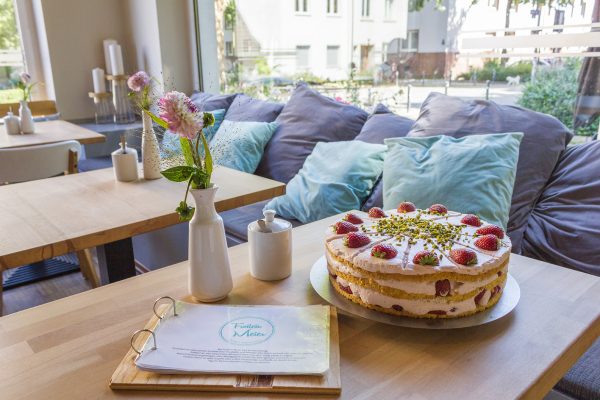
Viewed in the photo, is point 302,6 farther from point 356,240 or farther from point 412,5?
point 356,240

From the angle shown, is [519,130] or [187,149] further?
[519,130]

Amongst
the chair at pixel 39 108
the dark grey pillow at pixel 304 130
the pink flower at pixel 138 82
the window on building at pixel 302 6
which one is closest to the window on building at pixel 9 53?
the chair at pixel 39 108

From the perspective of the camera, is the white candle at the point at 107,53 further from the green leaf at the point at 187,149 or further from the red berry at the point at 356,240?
the red berry at the point at 356,240

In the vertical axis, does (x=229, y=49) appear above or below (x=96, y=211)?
above

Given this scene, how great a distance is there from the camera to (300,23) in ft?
11.3

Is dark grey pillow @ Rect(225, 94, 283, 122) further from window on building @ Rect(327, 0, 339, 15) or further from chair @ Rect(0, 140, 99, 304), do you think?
chair @ Rect(0, 140, 99, 304)

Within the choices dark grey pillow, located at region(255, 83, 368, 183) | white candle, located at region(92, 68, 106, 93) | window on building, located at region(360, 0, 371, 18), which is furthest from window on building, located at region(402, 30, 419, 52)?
white candle, located at region(92, 68, 106, 93)

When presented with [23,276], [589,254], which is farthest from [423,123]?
[23,276]

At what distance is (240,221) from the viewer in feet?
6.97

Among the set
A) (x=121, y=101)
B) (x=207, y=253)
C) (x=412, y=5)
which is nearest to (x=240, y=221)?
(x=207, y=253)

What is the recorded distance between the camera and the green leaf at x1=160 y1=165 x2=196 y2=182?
89cm

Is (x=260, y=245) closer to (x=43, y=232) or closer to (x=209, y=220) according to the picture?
(x=209, y=220)

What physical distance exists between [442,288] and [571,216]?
100 cm

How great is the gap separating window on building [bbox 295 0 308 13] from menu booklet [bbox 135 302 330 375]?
9.45 feet
